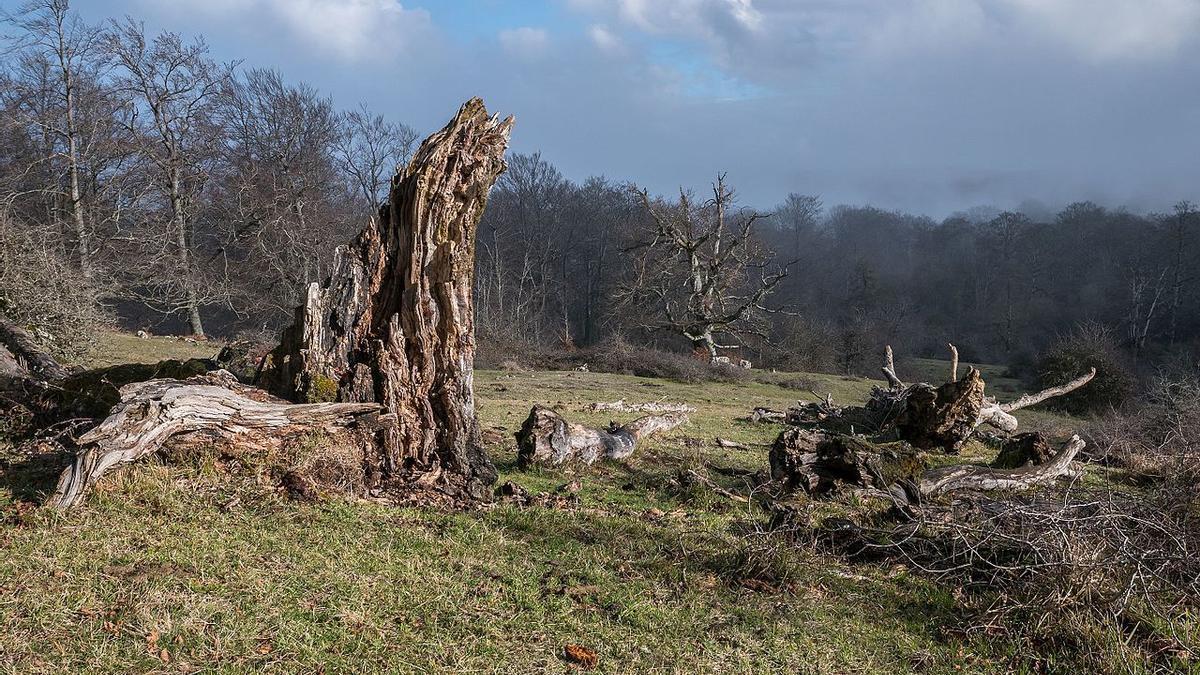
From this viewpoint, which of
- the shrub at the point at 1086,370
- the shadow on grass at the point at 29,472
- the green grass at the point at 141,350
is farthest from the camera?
the shrub at the point at 1086,370

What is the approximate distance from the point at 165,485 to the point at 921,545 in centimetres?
535

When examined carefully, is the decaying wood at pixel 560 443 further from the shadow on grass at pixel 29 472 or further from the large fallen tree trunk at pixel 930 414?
the large fallen tree trunk at pixel 930 414

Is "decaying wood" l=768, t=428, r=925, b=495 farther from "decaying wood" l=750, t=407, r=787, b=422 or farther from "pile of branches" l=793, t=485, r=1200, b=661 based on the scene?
"decaying wood" l=750, t=407, r=787, b=422

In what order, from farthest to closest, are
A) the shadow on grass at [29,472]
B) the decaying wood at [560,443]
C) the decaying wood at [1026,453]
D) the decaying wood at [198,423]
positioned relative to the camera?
1. the decaying wood at [1026,453]
2. the decaying wood at [560,443]
3. the shadow on grass at [29,472]
4. the decaying wood at [198,423]

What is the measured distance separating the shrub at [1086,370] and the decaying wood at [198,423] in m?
24.8

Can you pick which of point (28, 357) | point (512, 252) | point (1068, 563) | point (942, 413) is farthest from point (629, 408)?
point (512, 252)

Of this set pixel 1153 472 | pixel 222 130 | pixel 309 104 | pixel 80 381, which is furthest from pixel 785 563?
pixel 309 104

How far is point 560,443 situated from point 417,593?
3839 mm

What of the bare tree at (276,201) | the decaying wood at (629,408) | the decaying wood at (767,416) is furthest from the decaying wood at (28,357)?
the bare tree at (276,201)

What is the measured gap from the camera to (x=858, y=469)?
6801 millimetres

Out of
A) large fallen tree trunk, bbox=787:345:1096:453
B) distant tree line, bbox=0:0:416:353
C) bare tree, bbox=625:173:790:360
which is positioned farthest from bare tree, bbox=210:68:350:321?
large fallen tree trunk, bbox=787:345:1096:453

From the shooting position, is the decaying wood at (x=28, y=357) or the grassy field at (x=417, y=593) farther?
the decaying wood at (x=28, y=357)

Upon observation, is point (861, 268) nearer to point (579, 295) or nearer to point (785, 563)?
point (579, 295)

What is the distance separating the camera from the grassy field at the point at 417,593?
3.26 meters
